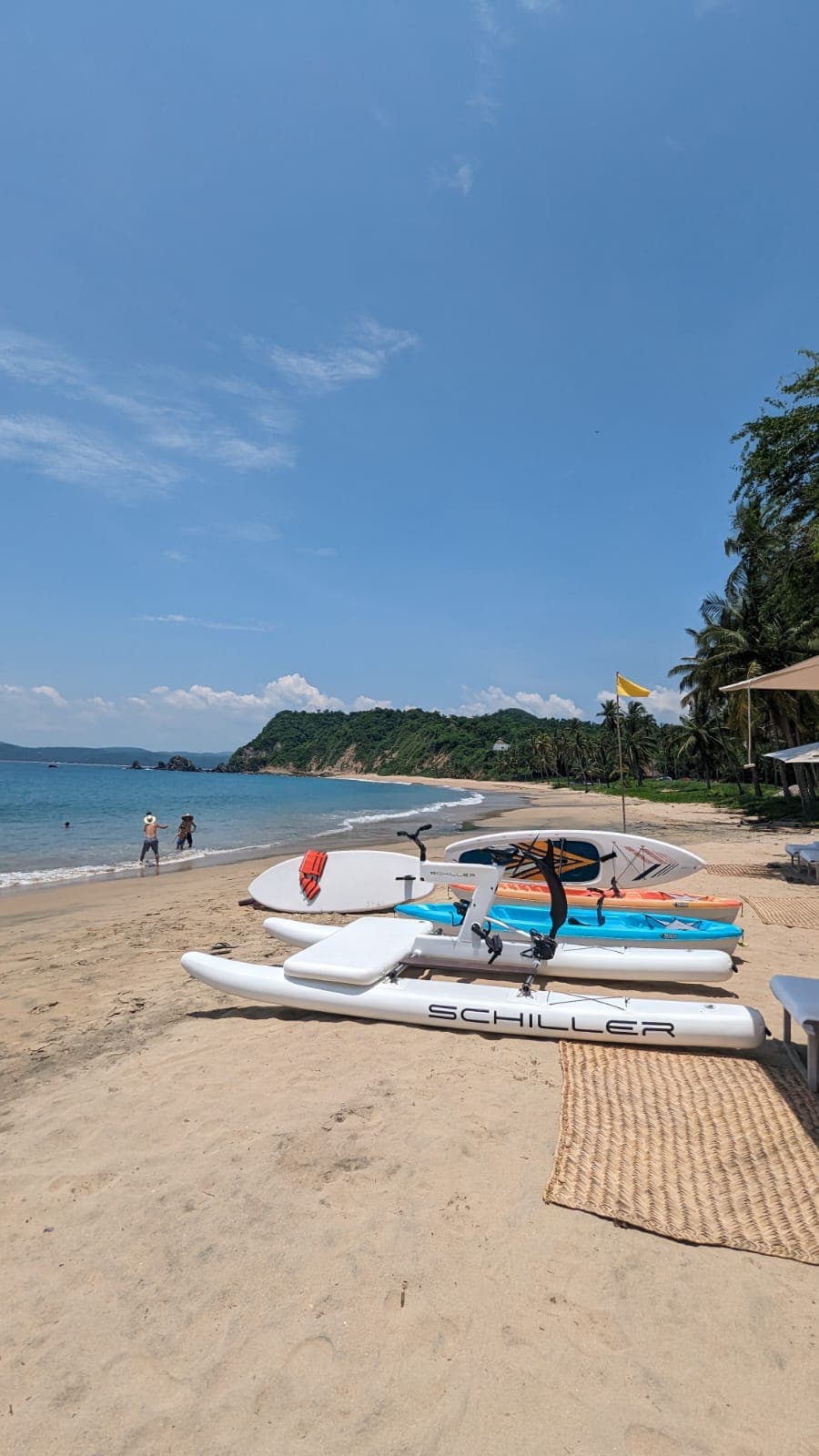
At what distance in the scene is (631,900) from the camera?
25.9 ft

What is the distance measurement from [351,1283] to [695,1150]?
2.00 m

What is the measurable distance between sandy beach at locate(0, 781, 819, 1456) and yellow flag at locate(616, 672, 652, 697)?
10.9 m

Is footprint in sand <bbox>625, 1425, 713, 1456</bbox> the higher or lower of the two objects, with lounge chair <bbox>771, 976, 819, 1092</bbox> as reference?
lower

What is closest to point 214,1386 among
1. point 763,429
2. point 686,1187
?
point 686,1187

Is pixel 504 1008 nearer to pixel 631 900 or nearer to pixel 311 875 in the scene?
Answer: pixel 631 900

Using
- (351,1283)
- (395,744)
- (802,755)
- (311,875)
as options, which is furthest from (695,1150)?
(395,744)

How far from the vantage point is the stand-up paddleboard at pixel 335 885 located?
29.0 ft

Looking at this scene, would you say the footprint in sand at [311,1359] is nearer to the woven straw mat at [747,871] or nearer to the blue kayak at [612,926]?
the blue kayak at [612,926]

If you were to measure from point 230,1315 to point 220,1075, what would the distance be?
2106mm

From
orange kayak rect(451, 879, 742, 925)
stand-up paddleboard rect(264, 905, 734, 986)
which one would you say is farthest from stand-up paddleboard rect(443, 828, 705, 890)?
stand-up paddleboard rect(264, 905, 734, 986)

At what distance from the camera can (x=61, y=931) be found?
10.2 meters

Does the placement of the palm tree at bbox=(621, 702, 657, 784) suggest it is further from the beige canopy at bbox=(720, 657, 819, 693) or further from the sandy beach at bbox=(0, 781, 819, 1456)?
the sandy beach at bbox=(0, 781, 819, 1456)

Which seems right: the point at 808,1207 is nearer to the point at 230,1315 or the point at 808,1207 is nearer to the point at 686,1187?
the point at 686,1187

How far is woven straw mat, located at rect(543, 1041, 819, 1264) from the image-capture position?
3.06 meters
